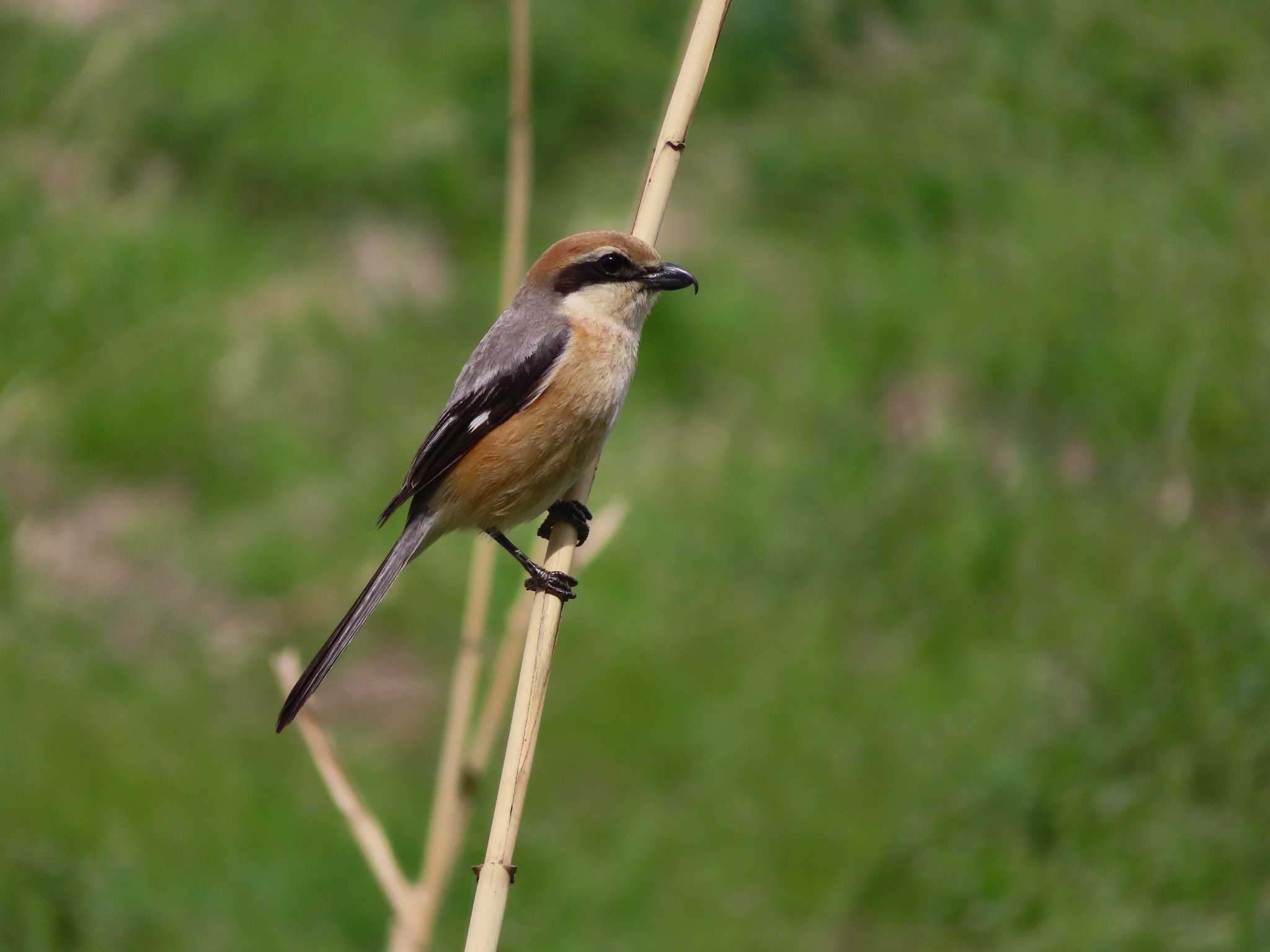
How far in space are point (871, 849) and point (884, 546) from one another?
1.22 m

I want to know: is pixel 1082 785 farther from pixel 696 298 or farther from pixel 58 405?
pixel 58 405

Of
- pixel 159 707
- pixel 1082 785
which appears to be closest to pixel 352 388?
pixel 159 707

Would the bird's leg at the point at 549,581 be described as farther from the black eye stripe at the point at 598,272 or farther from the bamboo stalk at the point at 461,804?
the black eye stripe at the point at 598,272

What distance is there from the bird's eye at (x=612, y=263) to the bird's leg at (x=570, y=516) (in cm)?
51

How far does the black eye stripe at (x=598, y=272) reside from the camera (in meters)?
3.31

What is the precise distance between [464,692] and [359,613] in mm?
437

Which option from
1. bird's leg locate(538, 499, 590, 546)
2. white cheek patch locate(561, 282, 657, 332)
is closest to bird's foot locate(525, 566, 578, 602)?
bird's leg locate(538, 499, 590, 546)

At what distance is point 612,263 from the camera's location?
10.9ft

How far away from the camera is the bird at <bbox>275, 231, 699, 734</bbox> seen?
11.0 ft

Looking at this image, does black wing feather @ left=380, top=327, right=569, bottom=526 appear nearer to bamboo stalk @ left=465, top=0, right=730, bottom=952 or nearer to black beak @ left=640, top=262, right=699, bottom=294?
black beak @ left=640, top=262, right=699, bottom=294

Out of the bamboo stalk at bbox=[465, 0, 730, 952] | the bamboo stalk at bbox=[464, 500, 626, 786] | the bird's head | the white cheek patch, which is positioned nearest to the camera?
the bamboo stalk at bbox=[465, 0, 730, 952]

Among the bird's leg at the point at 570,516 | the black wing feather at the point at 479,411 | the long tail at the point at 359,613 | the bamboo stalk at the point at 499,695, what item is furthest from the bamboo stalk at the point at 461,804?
the black wing feather at the point at 479,411

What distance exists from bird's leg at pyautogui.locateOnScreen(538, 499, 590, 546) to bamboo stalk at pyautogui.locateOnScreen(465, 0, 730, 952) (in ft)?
1.80

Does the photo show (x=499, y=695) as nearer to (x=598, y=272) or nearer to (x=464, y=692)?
(x=464, y=692)
